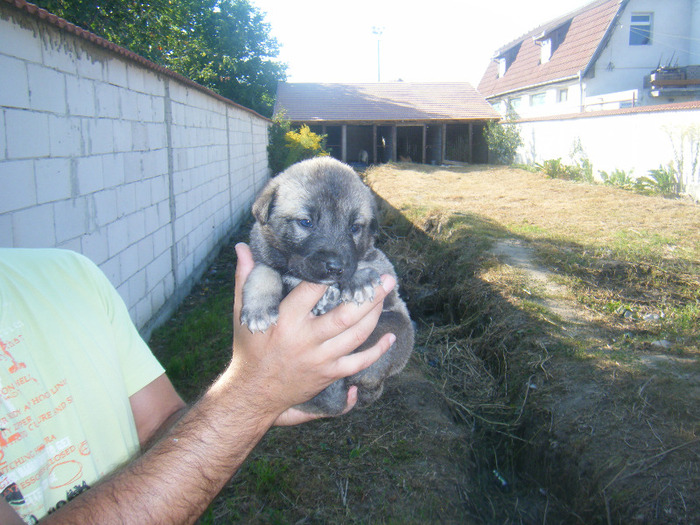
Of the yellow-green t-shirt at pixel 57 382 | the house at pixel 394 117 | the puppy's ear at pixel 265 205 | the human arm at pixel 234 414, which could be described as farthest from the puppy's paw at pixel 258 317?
the house at pixel 394 117

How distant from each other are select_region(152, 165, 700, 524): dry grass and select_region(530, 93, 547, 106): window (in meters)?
22.2

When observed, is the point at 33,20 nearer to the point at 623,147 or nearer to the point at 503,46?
the point at 623,147

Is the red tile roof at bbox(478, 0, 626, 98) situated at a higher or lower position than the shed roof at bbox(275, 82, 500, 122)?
higher

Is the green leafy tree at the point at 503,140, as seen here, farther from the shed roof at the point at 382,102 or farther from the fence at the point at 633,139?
the fence at the point at 633,139

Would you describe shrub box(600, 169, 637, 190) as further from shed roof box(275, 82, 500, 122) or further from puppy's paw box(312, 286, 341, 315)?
puppy's paw box(312, 286, 341, 315)

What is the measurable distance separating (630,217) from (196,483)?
9.80m

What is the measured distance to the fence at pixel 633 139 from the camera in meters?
12.4

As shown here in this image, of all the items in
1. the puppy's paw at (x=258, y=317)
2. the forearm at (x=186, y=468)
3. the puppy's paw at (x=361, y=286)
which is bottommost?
the forearm at (x=186, y=468)

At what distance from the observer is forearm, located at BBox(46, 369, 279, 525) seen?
4.28ft

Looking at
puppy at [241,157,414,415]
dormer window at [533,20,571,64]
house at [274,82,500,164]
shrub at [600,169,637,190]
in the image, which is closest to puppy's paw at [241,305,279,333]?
puppy at [241,157,414,415]

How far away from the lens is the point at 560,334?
475cm

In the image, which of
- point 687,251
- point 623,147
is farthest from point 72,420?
point 623,147

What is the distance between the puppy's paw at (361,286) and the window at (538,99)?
2816cm

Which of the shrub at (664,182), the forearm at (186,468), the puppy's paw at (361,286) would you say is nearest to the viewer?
the forearm at (186,468)
